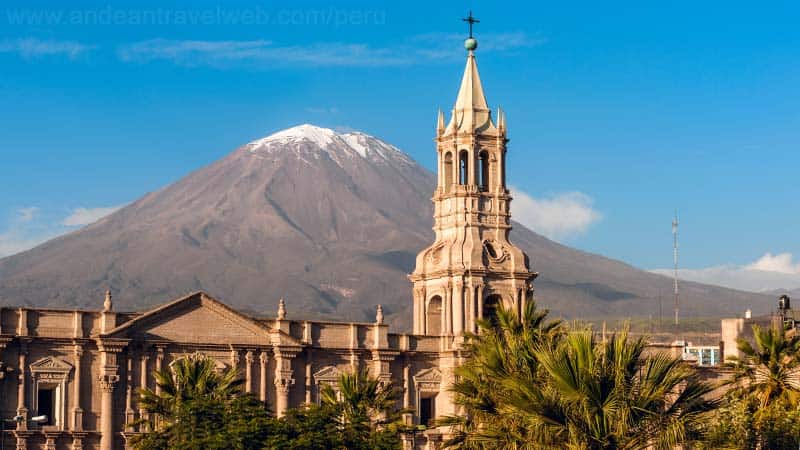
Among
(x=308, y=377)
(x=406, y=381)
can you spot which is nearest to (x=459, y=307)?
(x=406, y=381)

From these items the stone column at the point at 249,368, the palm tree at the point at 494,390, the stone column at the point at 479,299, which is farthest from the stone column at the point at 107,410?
the palm tree at the point at 494,390

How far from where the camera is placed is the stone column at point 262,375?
318 ft

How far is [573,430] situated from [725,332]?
230 feet

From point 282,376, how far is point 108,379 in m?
10.9

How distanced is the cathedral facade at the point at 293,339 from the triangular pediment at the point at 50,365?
54 millimetres

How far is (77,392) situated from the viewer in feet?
299

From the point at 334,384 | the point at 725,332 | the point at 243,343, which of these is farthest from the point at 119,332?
the point at 725,332

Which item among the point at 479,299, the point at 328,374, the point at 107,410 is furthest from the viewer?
the point at 479,299

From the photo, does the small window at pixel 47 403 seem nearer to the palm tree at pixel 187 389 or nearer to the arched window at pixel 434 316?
the palm tree at pixel 187 389

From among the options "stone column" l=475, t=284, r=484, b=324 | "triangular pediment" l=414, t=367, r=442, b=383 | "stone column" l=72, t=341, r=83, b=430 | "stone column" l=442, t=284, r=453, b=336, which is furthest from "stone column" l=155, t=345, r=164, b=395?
"stone column" l=475, t=284, r=484, b=324

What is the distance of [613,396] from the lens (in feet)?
184

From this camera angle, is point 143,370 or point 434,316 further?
point 434,316

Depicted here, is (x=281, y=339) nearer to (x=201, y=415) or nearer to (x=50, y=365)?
(x=50, y=365)

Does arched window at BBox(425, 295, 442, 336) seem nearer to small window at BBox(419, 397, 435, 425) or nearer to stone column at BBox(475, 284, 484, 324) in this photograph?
stone column at BBox(475, 284, 484, 324)
